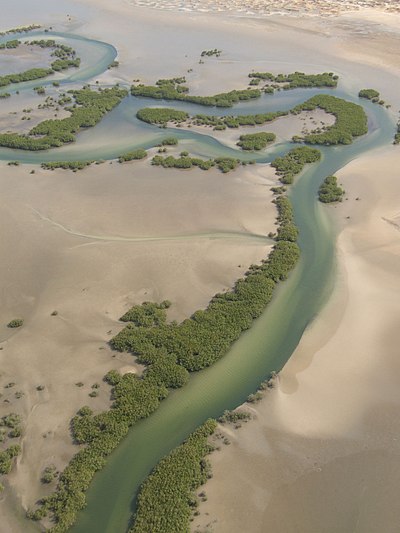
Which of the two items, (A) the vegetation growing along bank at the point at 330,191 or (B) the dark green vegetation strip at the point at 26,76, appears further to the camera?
(B) the dark green vegetation strip at the point at 26,76

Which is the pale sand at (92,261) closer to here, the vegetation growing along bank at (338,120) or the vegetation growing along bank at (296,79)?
the vegetation growing along bank at (338,120)

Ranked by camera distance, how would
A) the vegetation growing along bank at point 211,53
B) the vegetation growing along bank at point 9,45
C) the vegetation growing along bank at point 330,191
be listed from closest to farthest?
1. the vegetation growing along bank at point 330,191
2. the vegetation growing along bank at point 211,53
3. the vegetation growing along bank at point 9,45

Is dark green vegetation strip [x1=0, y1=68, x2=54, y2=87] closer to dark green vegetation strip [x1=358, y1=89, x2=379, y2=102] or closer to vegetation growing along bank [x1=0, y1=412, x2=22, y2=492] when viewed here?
dark green vegetation strip [x1=358, y1=89, x2=379, y2=102]

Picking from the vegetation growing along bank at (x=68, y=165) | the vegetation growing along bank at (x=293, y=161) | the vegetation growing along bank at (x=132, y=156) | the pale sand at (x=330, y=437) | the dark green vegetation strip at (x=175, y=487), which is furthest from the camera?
the vegetation growing along bank at (x=132, y=156)

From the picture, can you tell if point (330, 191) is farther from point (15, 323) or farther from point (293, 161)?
point (15, 323)

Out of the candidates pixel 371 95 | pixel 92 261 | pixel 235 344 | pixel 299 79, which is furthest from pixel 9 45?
pixel 235 344

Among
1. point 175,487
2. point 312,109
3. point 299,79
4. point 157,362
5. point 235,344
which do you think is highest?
point 299,79

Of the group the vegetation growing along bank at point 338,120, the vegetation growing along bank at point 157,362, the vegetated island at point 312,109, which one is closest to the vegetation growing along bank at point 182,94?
the vegetated island at point 312,109

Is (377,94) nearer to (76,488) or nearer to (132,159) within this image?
(132,159)
